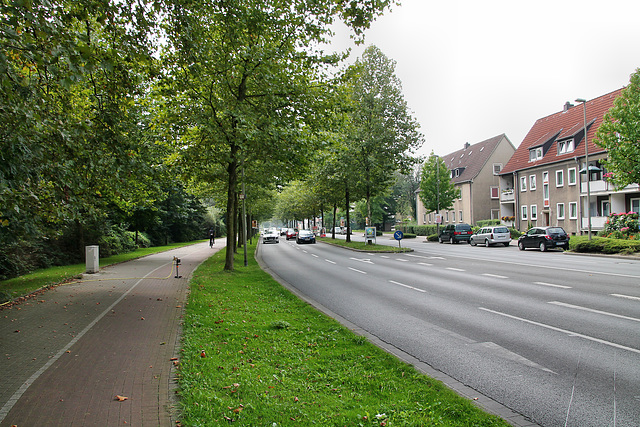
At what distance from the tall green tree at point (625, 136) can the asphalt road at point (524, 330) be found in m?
12.5

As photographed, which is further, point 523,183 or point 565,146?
point 523,183

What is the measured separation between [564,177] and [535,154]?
574 cm

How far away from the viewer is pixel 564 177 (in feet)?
130

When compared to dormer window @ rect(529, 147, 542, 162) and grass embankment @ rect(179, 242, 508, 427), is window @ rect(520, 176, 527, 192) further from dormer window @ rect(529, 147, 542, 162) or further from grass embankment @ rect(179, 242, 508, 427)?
grass embankment @ rect(179, 242, 508, 427)

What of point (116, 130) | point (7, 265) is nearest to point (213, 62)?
point (116, 130)

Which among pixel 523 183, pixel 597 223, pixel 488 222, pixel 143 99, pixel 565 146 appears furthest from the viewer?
pixel 488 222

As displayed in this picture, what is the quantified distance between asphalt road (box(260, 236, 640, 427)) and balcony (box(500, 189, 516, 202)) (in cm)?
3551

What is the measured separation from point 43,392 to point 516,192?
4863 centimetres

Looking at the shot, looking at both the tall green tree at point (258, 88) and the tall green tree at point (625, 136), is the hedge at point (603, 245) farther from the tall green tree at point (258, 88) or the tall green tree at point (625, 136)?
the tall green tree at point (258, 88)

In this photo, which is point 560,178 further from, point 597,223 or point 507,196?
point 507,196

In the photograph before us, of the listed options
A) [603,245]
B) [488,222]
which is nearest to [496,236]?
[603,245]

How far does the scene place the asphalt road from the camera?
4500 millimetres

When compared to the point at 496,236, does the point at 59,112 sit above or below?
above

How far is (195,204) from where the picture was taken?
2099 inches
